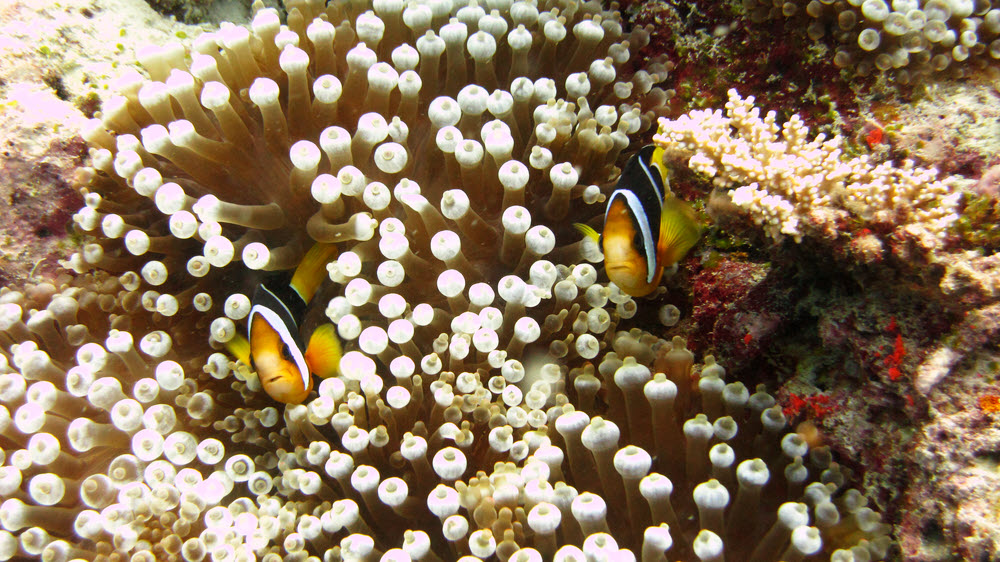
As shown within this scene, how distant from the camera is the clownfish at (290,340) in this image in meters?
1.77

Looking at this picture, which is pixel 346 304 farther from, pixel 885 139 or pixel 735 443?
pixel 885 139

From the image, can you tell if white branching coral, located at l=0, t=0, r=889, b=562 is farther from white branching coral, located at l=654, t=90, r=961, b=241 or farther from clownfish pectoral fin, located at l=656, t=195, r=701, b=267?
white branching coral, located at l=654, t=90, r=961, b=241

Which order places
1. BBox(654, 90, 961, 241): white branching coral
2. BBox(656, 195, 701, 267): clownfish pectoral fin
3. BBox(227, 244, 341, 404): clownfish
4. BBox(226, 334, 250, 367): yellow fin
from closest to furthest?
1. BBox(654, 90, 961, 241): white branching coral
2. BBox(227, 244, 341, 404): clownfish
3. BBox(656, 195, 701, 267): clownfish pectoral fin
4. BBox(226, 334, 250, 367): yellow fin

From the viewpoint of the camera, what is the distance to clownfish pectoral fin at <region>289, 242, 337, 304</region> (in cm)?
202

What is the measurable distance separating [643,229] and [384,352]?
91cm

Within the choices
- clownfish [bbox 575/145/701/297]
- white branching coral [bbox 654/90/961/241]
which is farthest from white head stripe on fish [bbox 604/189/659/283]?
white branching coral [bbox 654/90/961/241]

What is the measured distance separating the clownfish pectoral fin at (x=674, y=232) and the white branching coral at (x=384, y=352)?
230mm

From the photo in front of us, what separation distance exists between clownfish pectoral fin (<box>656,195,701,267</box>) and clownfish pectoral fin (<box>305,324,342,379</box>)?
1098 mm

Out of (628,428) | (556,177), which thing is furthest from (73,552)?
(556,177)

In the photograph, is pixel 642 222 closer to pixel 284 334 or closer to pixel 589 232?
pixel 589 232

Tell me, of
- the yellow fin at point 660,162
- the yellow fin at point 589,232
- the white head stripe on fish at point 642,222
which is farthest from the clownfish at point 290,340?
the yellow fin at point 660,162

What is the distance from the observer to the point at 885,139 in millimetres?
1924

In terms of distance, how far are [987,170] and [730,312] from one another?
77 cm

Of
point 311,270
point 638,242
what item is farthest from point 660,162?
point 311,270
